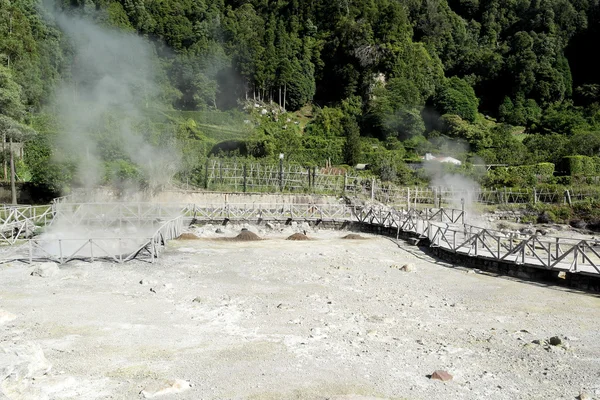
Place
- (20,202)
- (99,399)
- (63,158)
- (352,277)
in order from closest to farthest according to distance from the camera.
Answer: (99,399) < (352,277) < (20,202) < (63,158)

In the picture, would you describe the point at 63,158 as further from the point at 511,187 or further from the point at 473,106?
the point at 473,106

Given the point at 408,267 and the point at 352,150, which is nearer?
the point at 408,267

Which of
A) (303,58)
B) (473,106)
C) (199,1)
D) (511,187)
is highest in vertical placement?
(199,1)

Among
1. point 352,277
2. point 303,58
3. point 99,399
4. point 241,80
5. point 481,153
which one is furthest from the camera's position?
point 303,58

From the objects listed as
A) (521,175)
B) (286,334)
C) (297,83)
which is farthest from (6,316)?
(297,83)

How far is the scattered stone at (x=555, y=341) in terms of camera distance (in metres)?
8.61

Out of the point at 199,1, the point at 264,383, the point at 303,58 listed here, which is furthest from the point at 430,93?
the point at 264,383

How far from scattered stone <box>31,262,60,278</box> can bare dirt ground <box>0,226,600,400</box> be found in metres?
0.07

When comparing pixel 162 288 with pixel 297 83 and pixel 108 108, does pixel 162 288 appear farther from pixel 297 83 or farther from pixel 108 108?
pixel 297 83

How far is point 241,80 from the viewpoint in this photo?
6325 cm

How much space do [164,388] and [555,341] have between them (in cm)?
617

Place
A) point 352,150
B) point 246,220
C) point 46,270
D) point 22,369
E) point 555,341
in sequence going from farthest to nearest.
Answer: point 352,150 → point 246,220 → point 46,270 → point 555,341 → point 22,369

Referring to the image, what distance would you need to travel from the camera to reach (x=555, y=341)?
863cm

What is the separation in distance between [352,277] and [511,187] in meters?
24.7
